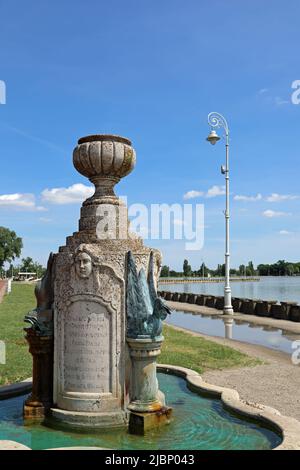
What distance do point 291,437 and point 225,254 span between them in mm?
22002

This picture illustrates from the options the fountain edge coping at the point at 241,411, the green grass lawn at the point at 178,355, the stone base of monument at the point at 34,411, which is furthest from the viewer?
the green grass lawn at the point at 178,355

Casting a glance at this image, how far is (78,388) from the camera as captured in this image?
6.80 metres

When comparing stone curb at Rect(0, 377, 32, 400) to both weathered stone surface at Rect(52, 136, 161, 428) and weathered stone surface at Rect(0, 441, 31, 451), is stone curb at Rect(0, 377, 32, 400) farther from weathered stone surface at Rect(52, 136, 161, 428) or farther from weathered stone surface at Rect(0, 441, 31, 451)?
weathered stone surface at Rect(0, 441, 31, 451)

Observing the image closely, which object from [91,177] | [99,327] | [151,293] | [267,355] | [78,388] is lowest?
[267,355]

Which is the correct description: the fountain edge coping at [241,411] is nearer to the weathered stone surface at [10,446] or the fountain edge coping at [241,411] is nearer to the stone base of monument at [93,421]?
the weathered stone surface at [10,446]

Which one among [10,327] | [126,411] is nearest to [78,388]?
[126,411]

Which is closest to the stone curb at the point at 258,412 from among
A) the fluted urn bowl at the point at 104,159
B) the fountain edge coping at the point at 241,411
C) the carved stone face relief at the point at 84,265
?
the fountain edge coping at the point at 241,411

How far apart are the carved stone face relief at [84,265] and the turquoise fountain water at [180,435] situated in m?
2.08

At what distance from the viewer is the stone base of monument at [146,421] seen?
633 centimetres

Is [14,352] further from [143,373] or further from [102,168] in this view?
[102,168]

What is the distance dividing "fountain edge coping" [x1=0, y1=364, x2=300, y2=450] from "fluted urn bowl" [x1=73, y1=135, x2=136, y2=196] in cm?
359

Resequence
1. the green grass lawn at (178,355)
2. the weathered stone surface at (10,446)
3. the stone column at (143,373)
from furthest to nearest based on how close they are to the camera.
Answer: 1. the green grass lawn at (178,355)
2. the stone column at (143,373)
3. the weathered stone surface at (10,446)

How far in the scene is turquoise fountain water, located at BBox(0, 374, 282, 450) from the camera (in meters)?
5.87
